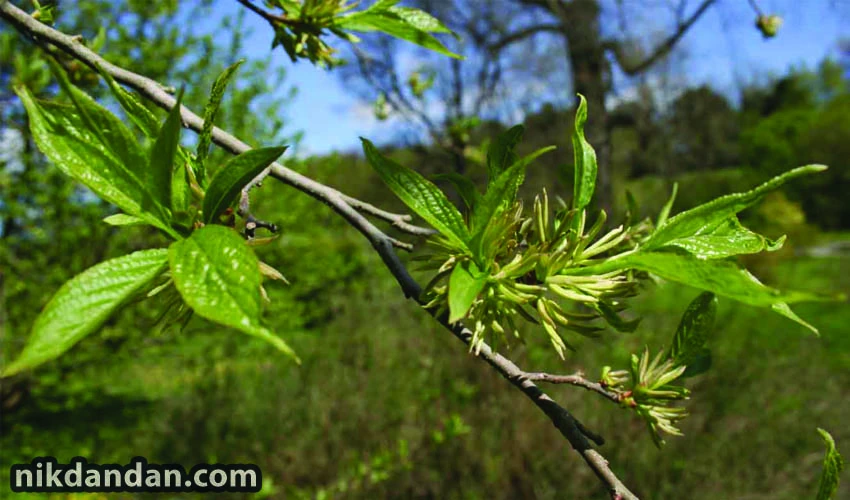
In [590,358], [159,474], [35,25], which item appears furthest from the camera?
[590,358]

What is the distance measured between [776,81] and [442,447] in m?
32.6

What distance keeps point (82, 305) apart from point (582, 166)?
1.34 feet

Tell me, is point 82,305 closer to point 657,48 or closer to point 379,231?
point 379,231

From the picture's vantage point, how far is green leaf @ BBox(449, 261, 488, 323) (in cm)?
44

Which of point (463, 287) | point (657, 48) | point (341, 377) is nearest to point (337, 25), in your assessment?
point (463, 287)

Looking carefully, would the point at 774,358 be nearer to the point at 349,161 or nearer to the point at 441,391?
the point at 441,391

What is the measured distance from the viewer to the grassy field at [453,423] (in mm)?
2963

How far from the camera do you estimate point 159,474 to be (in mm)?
2816

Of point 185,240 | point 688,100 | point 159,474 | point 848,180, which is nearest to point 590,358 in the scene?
point 159,474

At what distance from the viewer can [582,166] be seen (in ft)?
1.87

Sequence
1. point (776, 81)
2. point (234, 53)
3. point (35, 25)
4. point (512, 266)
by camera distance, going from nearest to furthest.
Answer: point (512, 266)
point (35, 25)
point (234, 53)
point (776, 81)

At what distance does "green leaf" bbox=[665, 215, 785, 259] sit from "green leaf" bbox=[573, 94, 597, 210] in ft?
0.30

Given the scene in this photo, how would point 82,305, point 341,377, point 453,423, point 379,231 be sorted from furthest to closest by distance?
point 341,377, point 453,423, point 379,231, point 82,305

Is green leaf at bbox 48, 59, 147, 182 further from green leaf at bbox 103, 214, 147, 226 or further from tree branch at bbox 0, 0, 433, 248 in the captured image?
tree branch at bbox 0, 0, 433, 248
